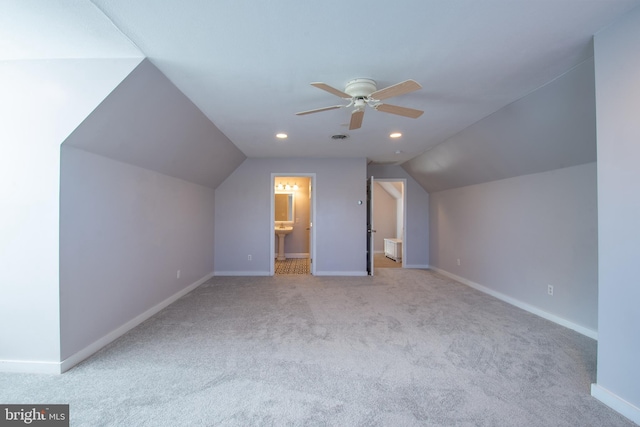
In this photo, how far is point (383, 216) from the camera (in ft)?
29.6

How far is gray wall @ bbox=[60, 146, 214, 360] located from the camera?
217 centimetres

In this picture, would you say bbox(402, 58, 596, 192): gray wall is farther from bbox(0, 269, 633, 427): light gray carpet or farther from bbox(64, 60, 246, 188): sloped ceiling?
bbox(64, 60, 246, 188): sloped ceiling

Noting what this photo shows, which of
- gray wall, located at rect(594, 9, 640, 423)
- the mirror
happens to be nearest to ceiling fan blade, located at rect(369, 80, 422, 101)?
gray wall, located at rect(594, 9, 640, 423)

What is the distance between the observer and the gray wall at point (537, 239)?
2875 mm

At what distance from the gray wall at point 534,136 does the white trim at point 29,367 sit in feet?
15.4

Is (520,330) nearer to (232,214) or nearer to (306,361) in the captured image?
(306,361)

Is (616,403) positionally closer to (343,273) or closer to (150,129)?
(343,273)

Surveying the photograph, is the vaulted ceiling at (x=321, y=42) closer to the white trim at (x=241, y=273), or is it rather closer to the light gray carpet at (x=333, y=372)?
the light gray carpet at (x=333, y=372)

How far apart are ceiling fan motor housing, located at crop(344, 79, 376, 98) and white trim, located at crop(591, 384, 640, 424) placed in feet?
8.81

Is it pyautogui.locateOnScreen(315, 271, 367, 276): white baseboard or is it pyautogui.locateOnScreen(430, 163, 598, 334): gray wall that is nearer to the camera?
pyautogui.locateOnScreen(430, 163, 598, 334): gray wall

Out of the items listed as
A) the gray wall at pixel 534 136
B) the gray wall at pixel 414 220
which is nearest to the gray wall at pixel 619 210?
the gray wall at pixel 534 136

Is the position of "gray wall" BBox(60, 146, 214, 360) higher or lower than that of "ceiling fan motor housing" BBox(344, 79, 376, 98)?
lower

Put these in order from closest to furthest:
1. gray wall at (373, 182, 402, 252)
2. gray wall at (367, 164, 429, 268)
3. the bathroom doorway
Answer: gray wall at (367, 164, 429, 268), the bathroom doorway, gray wall at (373, 182, 402, 252)

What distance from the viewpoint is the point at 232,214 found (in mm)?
5438
